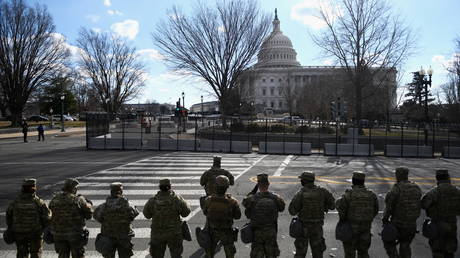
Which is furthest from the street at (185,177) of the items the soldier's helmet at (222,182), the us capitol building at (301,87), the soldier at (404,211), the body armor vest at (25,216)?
the us capitol building at (301,87)

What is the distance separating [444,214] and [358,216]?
175cm

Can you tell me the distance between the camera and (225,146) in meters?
25.9

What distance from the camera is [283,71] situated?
136500mm

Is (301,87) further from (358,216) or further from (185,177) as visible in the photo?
(358,216)

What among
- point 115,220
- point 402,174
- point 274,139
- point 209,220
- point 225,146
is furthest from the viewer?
point 274,139

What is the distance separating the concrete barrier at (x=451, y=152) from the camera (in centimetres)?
2482

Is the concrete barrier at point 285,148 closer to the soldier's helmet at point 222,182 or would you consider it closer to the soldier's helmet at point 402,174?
the soldier's helmet at point 402,174

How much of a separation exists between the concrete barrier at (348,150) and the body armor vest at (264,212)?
773 inches

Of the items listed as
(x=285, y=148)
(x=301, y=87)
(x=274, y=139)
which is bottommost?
(x=285, y=148)

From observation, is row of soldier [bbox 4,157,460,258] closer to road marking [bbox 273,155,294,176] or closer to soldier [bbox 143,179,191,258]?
soldier [bbox 143,179,191,258]

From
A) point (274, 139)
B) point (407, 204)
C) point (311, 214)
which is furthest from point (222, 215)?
point (274, 139)

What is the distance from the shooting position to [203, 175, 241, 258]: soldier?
590cm

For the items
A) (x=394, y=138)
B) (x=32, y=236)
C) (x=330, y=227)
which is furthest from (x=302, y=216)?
(x=394, y=138)

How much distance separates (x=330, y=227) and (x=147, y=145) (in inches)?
779
